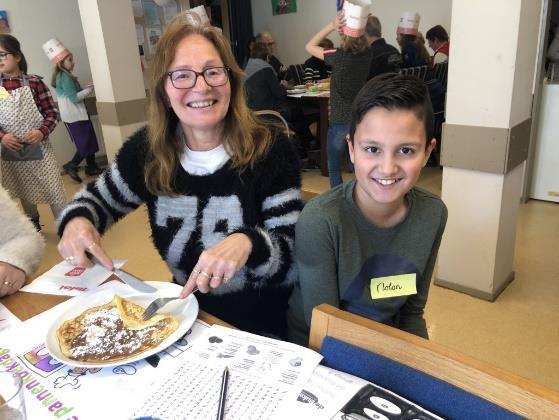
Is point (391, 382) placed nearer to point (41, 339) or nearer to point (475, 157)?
point (41, 339)

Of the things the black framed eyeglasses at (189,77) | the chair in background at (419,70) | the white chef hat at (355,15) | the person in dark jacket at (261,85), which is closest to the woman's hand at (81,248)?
the black framed eyeglasses at (189,77)

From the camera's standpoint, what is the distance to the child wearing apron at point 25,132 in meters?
2.86

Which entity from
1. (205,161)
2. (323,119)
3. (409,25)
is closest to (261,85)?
(323,119)

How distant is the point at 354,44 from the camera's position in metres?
3.03

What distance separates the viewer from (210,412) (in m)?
0.68

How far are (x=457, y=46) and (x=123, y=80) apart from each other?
246 centimetres

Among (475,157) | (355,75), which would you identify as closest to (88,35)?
(355,75)

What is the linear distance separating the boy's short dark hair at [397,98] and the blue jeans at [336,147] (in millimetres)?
2230

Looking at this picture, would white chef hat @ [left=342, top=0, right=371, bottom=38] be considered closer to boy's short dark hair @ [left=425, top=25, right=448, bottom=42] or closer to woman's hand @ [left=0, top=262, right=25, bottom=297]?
woman's hand @ [left=0, top=262, right=25, bottom=297]

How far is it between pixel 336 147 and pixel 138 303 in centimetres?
261

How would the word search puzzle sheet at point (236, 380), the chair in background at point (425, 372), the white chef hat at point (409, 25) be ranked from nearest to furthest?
the chair in background at point (425, 372), the word search puzzle sheet at point (236, 380), the white chef hat at point (409, 25)

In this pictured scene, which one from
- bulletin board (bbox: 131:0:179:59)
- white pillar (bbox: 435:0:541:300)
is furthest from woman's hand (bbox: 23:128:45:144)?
bulletin board (bbox: 131:0:179:59)

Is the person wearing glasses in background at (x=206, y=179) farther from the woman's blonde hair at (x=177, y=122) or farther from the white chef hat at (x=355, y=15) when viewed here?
the white chef hat at (x=355, y=15)

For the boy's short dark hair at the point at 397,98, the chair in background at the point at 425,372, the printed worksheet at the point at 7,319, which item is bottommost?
the printed worksheet at the point at 7,319
